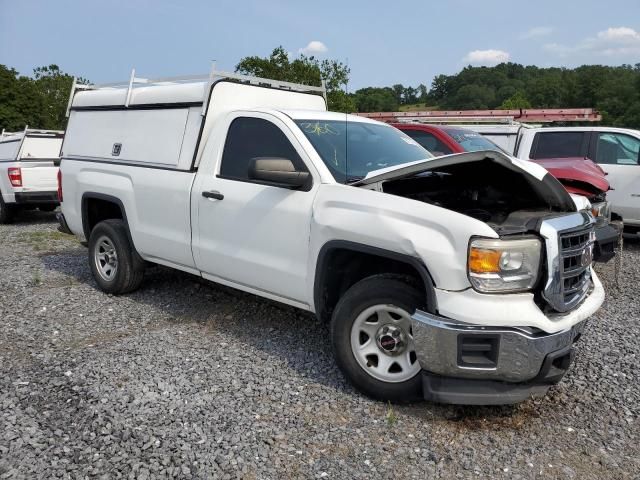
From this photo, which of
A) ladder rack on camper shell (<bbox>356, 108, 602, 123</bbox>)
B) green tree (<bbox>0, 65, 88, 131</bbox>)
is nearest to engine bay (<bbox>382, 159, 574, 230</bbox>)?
ladder rack on camper shell (<bbox>356, 108, 602, 123</bbox>)

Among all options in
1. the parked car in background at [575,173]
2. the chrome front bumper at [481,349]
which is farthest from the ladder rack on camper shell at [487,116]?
the chrome front bumper at [481,349]

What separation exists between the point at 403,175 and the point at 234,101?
7.10 ft

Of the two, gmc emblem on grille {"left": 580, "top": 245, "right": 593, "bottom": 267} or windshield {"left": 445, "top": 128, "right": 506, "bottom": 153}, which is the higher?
windshield {"left": 445, "top": 128, "right": 506, "bottom": 153}

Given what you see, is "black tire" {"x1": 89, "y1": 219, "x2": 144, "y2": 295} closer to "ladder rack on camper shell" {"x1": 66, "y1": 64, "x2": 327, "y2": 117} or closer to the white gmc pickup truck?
the white gmc pickup truck

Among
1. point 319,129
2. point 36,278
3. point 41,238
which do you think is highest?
point 319,129

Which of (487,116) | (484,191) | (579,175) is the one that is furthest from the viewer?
(487,116)

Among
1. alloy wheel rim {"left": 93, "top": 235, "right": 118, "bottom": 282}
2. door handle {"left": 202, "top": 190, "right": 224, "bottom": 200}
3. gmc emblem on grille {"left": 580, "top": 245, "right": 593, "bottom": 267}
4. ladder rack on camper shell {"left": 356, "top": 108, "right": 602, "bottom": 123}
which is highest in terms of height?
ladder rack on camper shell {"left": 356, "top": 108, "right": 602, "bottom": 123}

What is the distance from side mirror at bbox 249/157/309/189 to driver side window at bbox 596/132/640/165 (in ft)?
23.0

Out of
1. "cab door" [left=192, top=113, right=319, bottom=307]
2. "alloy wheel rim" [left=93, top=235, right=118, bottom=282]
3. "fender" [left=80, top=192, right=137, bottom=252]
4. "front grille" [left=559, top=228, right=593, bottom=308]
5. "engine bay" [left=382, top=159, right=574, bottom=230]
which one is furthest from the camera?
"alloy wheel rim" [left=93, top=235, right=118, bottom=282]

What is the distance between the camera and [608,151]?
911cm

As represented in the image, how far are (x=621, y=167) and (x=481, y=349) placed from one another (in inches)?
282

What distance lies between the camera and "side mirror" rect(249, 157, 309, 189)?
3.80 meters

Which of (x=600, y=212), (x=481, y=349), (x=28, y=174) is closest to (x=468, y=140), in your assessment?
(x=600, y=212)

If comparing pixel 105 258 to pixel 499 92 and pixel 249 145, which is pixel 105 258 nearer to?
pixel 249 145
